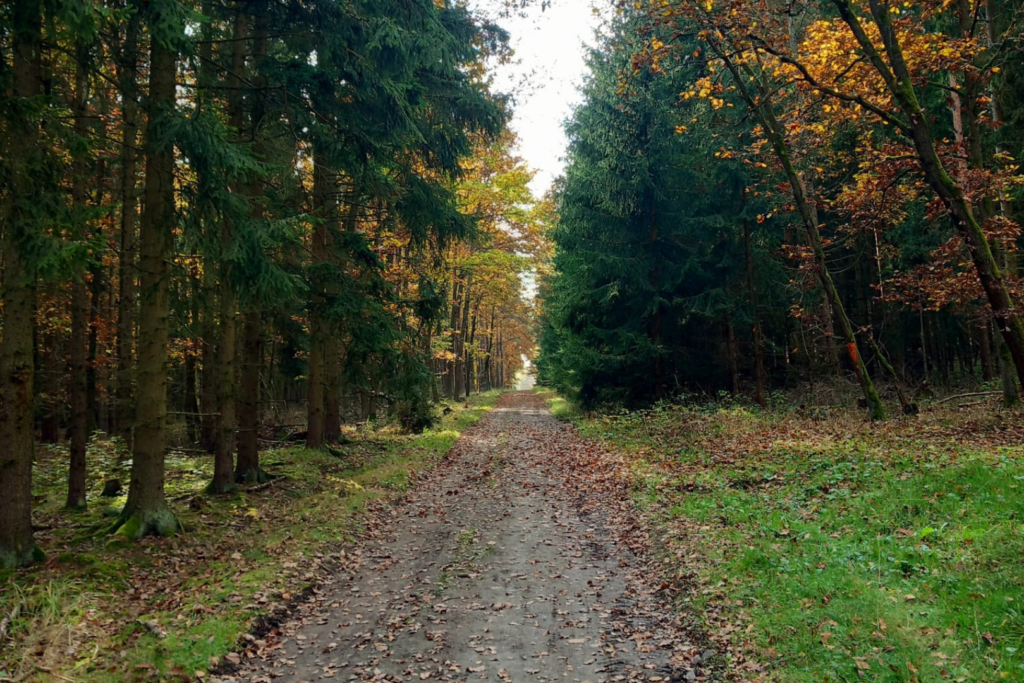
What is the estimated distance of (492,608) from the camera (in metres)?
6.42

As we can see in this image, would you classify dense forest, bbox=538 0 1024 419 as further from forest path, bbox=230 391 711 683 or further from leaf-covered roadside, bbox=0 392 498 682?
leaf-covered roadside, bbox=0 392 498 682

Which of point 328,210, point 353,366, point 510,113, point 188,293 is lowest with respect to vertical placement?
point 353,366

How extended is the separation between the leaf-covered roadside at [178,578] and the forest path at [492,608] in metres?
0.52

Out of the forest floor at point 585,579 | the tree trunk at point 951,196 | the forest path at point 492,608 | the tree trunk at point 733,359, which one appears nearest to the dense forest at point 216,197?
the forest floor at point 585,579

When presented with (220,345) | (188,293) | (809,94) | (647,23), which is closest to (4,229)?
(188,293)

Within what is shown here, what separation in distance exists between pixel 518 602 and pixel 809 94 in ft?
50.8

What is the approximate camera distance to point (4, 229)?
5934mm

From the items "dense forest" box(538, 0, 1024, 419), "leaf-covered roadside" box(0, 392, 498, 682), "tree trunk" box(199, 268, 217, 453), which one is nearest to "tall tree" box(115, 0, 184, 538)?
"leaf-covered roadside" box(0, 392, 498, 682)

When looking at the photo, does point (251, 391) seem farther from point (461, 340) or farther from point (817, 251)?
point (461, 340)

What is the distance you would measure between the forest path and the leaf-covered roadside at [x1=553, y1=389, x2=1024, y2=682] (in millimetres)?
654

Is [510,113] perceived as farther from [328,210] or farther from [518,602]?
[518,602]

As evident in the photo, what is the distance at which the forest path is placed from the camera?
5121 mm

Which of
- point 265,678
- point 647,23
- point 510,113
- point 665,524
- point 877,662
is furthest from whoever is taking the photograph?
point 510,113

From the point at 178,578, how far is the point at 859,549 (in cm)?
758
